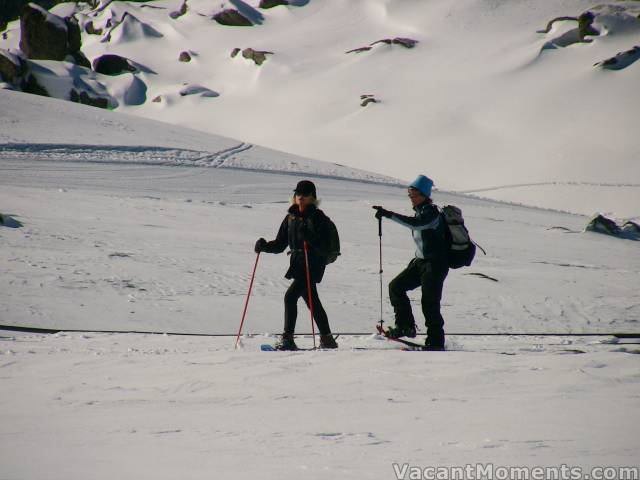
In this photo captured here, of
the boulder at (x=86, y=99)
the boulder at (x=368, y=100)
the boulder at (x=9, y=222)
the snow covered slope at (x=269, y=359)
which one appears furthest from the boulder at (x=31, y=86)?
the boulder at (x=9, y=222)

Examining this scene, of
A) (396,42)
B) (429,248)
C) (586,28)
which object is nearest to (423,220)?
(429,248)

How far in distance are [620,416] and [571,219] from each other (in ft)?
56.1

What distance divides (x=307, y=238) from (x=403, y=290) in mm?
908

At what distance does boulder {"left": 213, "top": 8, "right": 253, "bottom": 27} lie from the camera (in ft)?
283

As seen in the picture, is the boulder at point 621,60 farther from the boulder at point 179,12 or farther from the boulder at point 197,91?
the boulder at point 179,12

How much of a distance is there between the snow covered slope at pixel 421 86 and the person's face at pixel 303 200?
97.4 feet

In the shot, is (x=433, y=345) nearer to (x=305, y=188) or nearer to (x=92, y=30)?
(x=305, y=188)

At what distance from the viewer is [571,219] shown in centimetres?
1859

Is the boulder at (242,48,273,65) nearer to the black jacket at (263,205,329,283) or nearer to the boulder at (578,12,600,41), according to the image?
the boulder at (578,12,600,41)

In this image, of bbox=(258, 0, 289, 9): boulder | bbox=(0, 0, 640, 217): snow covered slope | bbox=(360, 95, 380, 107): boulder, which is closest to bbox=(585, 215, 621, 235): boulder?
bbox=(0, 0, 640, 217): snow covered slope

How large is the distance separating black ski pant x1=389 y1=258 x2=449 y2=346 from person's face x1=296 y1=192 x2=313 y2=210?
0.93 meters

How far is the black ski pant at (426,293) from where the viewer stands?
4707 mm

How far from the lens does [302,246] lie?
15.6 feet

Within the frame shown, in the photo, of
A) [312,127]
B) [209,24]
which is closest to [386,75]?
[312,127]
